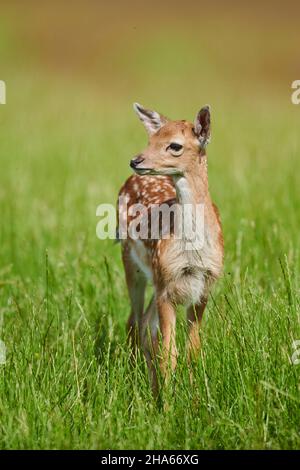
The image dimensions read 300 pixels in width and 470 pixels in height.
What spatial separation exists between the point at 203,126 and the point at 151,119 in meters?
0.38

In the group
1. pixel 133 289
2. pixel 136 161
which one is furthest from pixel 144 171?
pixel 133 289

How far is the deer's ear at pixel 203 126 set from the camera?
4609 millimetres

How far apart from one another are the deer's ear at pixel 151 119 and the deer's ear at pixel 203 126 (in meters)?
0.27

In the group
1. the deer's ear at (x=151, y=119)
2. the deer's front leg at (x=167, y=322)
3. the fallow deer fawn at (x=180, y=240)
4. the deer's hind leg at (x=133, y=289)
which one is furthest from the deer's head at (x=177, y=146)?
the deer's hind leg at (x=133, y=289)

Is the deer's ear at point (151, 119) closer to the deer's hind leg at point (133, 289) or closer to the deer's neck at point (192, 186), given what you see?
the deer's neck at point (192, 186)

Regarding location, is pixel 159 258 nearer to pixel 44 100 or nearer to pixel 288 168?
pixel 288 168

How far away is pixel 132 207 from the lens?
545 centimetres

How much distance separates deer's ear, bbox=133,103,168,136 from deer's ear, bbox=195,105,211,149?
274 millimetres

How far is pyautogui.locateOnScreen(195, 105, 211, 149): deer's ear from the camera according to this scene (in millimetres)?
4609

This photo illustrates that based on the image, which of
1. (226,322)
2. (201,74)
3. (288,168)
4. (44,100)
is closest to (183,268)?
(226,322)

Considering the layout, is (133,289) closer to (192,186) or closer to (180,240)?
(180,240)

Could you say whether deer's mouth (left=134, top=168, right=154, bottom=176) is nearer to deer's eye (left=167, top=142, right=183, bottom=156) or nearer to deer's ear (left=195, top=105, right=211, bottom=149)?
deer's eye (left=167, top=142, right=183, bottom=156)

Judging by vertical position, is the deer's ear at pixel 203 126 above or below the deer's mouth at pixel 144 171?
above

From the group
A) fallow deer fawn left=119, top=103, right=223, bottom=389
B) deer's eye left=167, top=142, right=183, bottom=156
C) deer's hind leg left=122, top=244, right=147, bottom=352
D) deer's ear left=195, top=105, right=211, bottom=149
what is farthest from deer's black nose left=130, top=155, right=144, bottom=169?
deer's hind leg left=122, top=244, right=147, bottom=352
